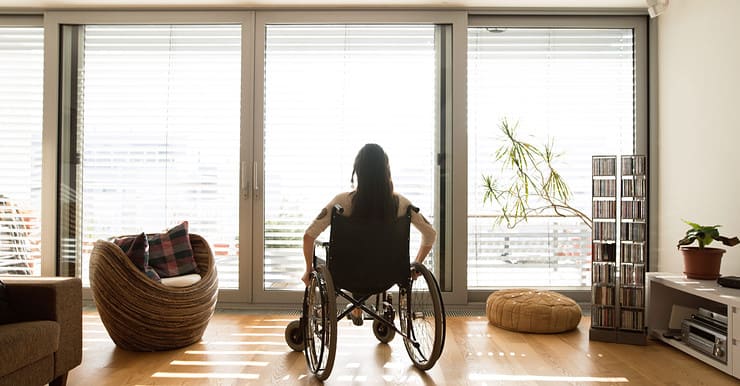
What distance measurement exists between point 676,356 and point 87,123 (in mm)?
4447

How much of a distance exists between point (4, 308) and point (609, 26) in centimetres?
438

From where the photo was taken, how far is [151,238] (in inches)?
129

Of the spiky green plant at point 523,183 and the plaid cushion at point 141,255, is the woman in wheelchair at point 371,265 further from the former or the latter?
the spiky green plant at point 523,183

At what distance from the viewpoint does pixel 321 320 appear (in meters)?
2.34

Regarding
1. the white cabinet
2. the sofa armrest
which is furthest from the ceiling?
the sofa armrest

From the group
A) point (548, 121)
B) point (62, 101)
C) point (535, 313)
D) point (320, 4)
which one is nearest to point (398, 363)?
point (535, 313)

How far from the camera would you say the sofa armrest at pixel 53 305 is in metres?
2.16

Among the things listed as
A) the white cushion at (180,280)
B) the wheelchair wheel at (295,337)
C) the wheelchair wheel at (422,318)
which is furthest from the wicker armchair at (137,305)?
the wheelchair wheel at (422,318)

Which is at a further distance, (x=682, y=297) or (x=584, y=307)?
(x=584, y=307)

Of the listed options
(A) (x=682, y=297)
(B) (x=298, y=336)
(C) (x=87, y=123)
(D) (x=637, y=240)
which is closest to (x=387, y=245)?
(B) (x=298, y=336)

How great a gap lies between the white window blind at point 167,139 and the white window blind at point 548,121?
6.45 feet

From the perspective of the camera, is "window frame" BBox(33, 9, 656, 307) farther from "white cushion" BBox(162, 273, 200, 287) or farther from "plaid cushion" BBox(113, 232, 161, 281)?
"plaid cushion" BBox(113, 232, 161, 281)

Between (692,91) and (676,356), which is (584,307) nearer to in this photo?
(676,356)

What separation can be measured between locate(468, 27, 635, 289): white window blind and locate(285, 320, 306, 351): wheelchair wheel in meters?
1.74
